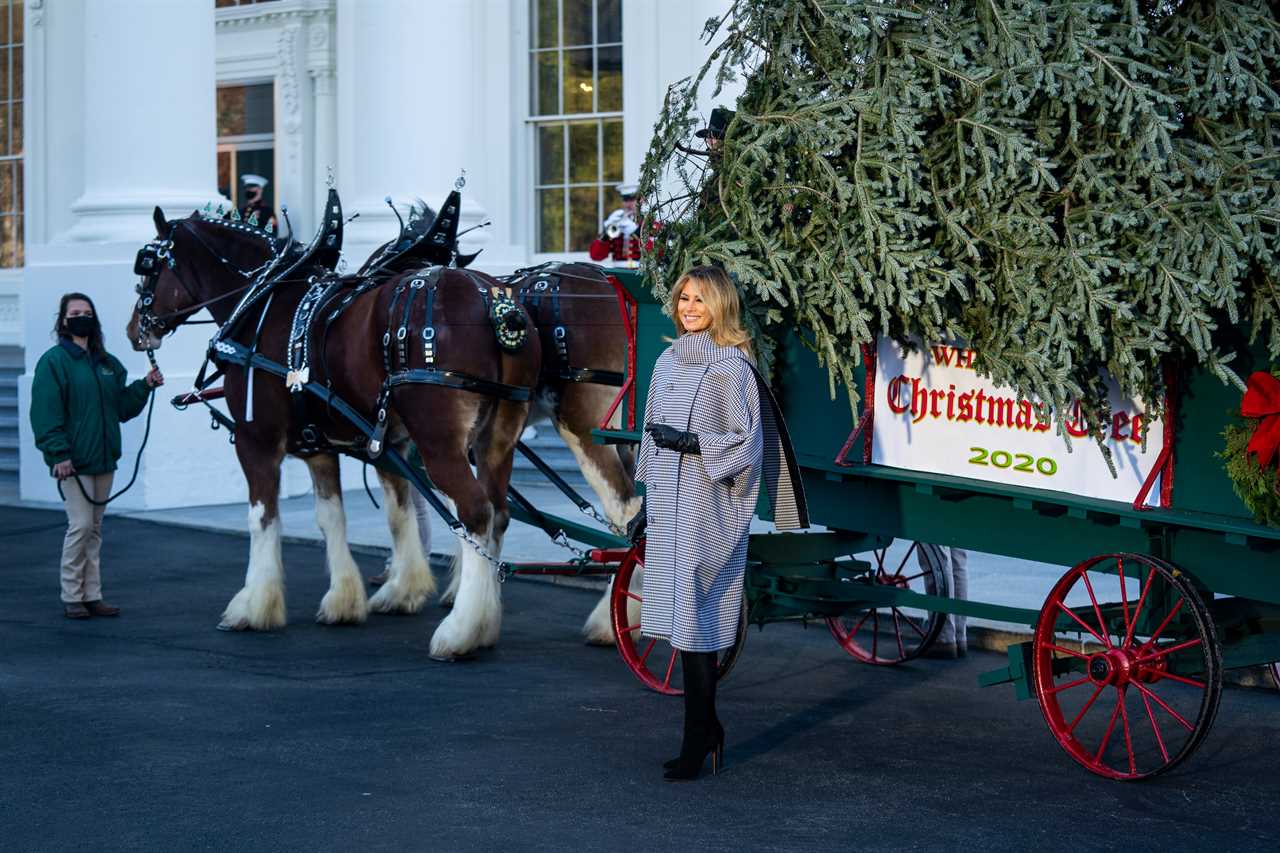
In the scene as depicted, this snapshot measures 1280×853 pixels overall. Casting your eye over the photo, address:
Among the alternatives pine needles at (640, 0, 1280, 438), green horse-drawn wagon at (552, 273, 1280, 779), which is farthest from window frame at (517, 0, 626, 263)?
pine needles at (640, 0, 1280, 438)

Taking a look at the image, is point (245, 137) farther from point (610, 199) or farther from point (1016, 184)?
point (1016, 184)

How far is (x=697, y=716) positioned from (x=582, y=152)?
39.5 feet

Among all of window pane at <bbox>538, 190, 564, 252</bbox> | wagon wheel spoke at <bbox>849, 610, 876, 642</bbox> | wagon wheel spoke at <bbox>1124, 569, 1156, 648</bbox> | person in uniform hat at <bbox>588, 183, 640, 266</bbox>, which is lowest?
wagon wheel spoke at <bbox>849, 610, 876, 642</bbox>

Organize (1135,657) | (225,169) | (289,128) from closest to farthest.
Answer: (1135,657) < (289,128) < (225,169)

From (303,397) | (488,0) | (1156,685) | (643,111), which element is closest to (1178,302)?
(1156,685)

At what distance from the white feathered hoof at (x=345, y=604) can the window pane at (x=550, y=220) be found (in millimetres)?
8890

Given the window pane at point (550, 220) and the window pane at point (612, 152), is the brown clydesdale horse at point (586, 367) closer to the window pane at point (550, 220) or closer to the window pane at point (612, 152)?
the window pane at point (612, 152)

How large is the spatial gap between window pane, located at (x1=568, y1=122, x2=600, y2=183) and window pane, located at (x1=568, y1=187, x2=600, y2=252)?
0.12 meters

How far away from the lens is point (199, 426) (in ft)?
47.7

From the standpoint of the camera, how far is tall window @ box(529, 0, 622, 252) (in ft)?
57.1

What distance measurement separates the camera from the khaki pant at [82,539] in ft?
31.1

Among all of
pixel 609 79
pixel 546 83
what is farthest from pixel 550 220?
pixel 609 79

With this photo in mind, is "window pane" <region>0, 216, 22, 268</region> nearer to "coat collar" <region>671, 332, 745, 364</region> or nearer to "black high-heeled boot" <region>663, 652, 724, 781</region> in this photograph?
"coat collar" <region>671, 332, 745, 364</region>

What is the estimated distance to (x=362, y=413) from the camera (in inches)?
344
